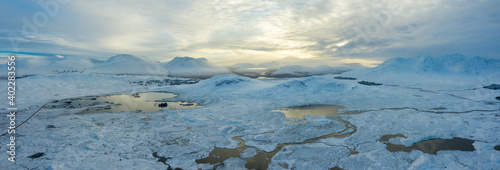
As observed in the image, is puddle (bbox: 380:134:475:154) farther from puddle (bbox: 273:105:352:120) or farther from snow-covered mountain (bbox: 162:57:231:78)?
snow-covered mountain (bbox: 162:57:231:78)

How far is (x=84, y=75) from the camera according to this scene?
44.2 metres

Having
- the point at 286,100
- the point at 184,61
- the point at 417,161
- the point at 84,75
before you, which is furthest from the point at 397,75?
the point at 184,61

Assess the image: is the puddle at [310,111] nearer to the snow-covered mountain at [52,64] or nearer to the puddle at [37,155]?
the puddle at [37,155]

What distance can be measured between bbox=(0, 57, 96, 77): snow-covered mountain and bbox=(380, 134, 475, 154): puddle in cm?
14056

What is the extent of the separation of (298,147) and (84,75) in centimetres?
4977

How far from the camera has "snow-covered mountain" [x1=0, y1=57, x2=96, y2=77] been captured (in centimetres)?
10756

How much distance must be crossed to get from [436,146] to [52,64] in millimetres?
162281

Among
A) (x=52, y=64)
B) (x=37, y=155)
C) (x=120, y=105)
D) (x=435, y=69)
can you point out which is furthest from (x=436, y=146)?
(x=52, y=64)

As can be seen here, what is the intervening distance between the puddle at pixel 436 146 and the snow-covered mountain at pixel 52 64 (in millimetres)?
140563

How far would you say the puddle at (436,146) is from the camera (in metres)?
10.2

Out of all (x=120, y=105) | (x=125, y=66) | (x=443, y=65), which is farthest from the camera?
(x=125, y=66)

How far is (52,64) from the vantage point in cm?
11994

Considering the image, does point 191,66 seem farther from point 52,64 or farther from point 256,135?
point 256,135

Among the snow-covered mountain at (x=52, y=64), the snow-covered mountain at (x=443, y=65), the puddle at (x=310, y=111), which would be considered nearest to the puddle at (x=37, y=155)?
the puddle at (x=310, y=111)
